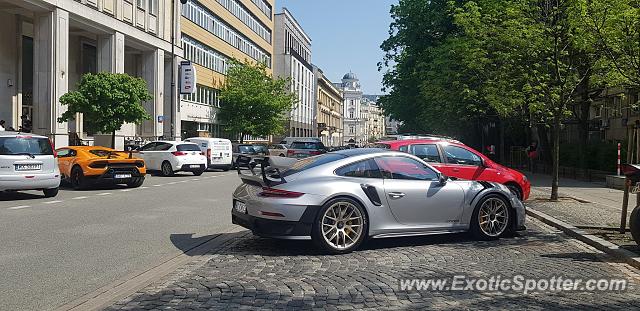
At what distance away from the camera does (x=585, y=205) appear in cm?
1423

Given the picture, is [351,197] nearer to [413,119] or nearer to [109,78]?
[109,78]

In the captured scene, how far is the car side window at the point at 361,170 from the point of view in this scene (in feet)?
27.3

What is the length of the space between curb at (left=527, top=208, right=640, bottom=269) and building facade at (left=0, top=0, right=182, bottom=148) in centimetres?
2407

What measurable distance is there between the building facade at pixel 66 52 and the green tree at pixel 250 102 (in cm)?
1191

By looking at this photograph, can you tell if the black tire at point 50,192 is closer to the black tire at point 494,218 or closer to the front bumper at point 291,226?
the front bumper at point 291,226

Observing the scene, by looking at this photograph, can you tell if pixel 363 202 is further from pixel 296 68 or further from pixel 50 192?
pixel 296 68

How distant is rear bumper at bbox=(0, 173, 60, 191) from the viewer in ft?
47.1

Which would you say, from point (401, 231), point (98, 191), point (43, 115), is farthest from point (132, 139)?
point (401, 231)

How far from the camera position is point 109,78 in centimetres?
2795

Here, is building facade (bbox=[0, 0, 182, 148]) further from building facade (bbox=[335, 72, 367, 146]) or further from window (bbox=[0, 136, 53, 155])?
building facade (bbox=[335, 72, 367, 146])

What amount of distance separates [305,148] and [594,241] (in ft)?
80.4

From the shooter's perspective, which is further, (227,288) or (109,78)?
(109,78)

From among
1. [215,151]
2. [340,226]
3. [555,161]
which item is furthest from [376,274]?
[215,151]

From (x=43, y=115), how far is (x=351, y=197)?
25.1m
